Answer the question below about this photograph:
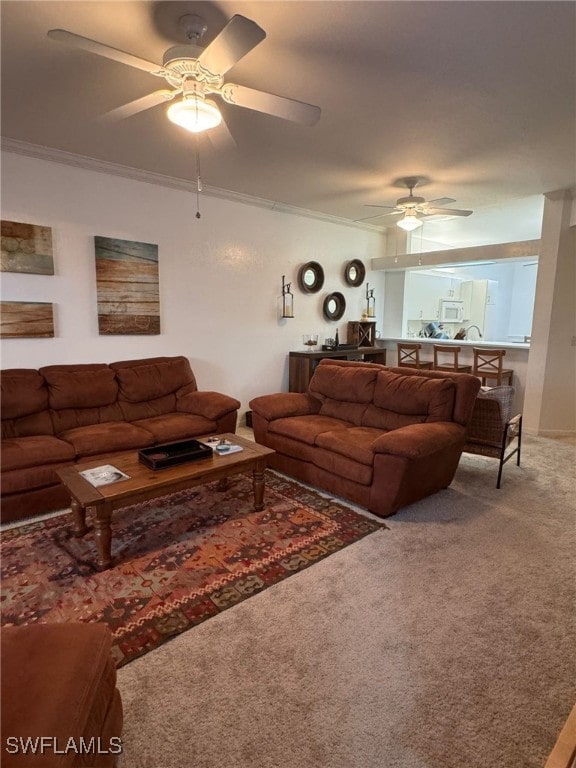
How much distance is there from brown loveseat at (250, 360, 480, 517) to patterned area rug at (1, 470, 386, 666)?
258mm

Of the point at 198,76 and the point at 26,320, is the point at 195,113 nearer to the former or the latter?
the point at 198,76

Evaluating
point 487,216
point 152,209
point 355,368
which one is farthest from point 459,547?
point 487,216

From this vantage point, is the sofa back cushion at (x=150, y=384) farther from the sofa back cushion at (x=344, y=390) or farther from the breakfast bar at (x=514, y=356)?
the breakfast bar at (x=514, y=356)

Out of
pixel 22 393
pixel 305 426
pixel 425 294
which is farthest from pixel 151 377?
pixel 425 294

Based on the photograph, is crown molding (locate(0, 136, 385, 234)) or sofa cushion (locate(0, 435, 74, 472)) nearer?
sofa cushion (locate(0, 435, 74, 472))

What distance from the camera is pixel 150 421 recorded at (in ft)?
12.5

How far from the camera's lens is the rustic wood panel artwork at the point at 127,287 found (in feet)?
13.3

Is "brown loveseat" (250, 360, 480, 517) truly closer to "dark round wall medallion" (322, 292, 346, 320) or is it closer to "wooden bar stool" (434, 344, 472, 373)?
"dark round wall medallion" (322, 292, 346, 320)

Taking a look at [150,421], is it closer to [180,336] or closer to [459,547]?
[180,336]

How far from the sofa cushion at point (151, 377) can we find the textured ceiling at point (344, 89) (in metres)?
1.87

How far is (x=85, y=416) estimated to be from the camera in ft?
12.2

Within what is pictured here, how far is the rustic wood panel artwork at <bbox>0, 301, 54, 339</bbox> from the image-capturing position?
11.6 feet

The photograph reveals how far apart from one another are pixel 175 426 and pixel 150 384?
0.65 m

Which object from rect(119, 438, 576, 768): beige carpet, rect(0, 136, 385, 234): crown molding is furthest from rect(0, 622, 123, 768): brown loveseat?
rect(0, 136, 385, 234): crown molding
